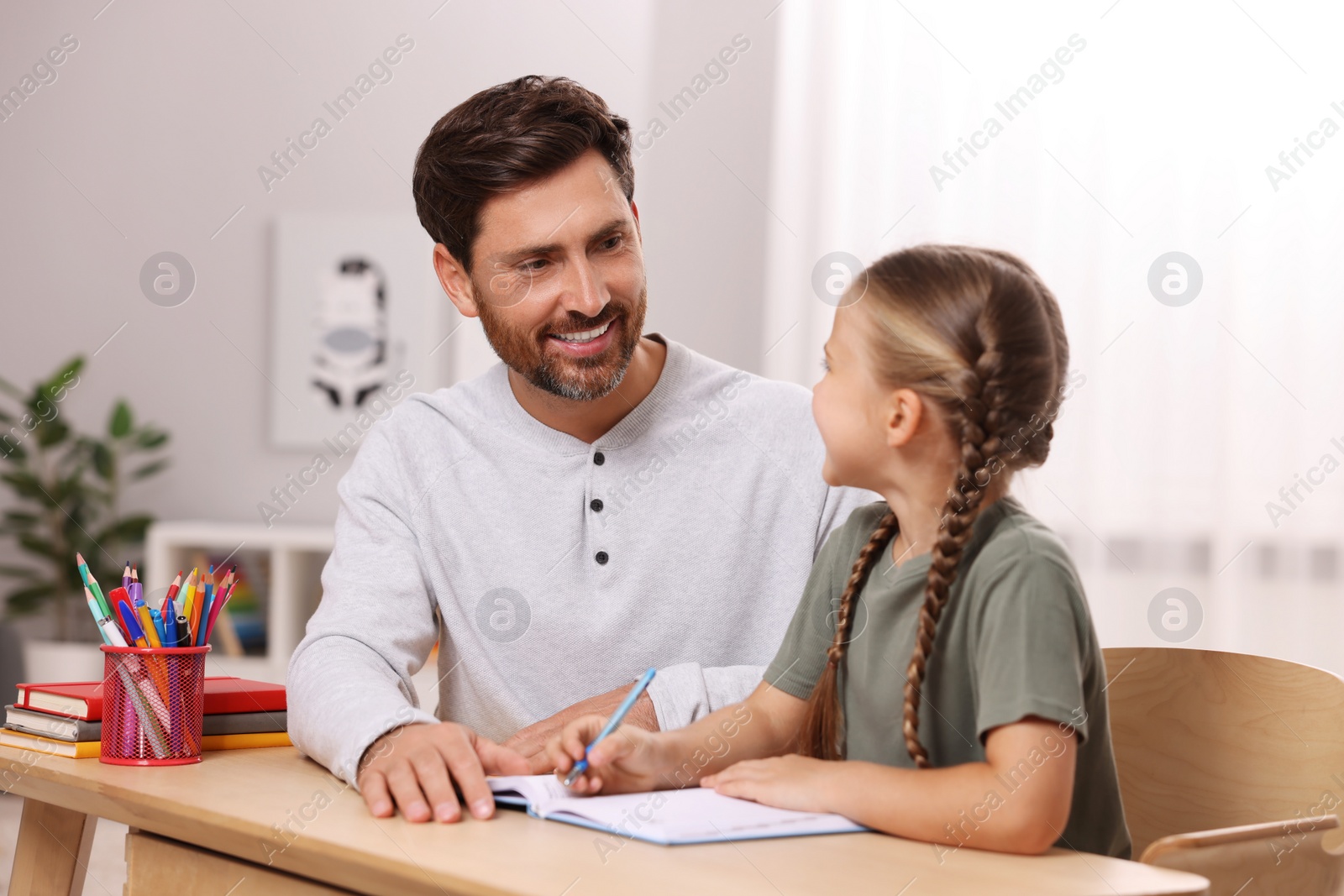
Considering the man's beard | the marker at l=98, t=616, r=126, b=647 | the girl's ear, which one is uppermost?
the man's beard

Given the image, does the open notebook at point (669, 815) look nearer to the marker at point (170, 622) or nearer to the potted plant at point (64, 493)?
the marker at point (170, 622)

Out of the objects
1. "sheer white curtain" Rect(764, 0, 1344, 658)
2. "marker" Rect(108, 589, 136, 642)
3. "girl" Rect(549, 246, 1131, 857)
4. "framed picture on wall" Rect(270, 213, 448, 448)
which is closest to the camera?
"girl" Rect(549, 246, 1131, 857)

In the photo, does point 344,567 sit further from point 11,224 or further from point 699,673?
point 11,224

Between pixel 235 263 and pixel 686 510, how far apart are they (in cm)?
283

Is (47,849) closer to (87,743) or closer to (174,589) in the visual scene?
(87,743)

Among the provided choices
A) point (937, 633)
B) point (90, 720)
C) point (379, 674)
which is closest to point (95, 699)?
point (90, 720)

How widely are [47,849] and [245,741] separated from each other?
0.24 meters

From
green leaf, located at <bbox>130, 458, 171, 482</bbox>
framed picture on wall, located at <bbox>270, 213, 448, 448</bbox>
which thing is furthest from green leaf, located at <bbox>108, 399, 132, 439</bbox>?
framed picture on wall, located at <bbox>270, 213, 448, 448</bbox>

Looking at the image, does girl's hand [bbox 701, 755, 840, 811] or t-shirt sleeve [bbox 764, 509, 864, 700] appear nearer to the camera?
girl's hand [bbox 701, 755, 840, 811]

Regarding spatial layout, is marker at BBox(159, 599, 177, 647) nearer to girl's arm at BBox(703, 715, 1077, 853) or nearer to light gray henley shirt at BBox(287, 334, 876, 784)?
light gray henley shirt at BBox(287, 334, 876, 784)

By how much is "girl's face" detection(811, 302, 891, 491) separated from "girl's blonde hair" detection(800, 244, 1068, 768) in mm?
13

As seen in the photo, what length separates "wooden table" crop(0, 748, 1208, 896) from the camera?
0.76 metres

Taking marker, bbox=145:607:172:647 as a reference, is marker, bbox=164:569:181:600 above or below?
above

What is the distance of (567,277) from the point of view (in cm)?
145
